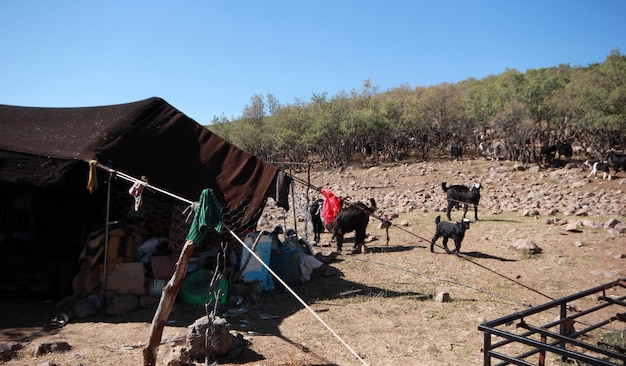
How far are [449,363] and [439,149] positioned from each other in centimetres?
3071

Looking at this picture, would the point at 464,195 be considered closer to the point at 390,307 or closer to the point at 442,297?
the point at 442,297

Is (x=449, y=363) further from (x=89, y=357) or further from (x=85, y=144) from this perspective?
(x=85, y=144)

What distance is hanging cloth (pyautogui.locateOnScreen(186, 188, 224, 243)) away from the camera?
177 inches

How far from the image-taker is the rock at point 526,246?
10.2 meters

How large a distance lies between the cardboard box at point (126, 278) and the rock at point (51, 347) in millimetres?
1597

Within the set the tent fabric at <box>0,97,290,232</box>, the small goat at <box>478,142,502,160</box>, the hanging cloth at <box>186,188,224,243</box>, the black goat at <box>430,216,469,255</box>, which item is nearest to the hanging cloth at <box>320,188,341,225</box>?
the black goat at <box>430,216,469,255</box>

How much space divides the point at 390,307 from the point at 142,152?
4862 millimetres

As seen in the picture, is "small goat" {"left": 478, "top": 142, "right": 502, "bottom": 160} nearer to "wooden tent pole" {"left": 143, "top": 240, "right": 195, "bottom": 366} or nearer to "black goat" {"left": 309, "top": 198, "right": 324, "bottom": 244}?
"black goat" {"left": 309, "top": 198, "right": 324, "bottom": 244}

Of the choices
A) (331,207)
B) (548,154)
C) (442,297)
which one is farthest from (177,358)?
(548,154)

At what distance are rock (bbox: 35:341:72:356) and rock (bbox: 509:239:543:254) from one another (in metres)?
9.54

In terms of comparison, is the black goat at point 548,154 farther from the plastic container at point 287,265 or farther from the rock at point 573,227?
the plastic container at point 287,265

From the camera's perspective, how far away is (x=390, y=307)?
705 centimetres

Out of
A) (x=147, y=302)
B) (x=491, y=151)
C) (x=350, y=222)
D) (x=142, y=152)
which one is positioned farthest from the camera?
(x=491, y=151)

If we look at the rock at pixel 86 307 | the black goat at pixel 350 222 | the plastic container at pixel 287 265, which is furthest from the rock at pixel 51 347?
the black goat at pixel 350 222
